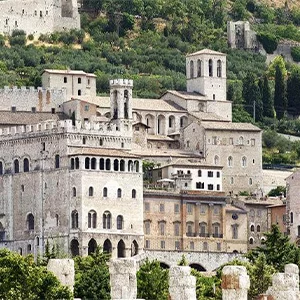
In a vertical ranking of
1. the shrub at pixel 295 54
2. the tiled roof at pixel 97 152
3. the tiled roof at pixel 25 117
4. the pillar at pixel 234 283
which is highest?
the shrub at pixel 295 54

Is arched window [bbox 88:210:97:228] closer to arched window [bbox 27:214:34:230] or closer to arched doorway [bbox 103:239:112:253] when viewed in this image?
arched doorway [bbox 103:239:112:253]

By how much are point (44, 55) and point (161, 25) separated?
72.5 feet

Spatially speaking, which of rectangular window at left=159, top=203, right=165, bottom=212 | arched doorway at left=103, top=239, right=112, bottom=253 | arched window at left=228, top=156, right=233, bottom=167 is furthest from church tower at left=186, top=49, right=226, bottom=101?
arched doorway at left=103, top=239, right=112, bottom=253

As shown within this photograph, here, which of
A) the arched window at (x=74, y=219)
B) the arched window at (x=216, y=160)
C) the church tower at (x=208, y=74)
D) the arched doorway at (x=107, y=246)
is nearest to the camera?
the arched doorway at (x=107, y=246)

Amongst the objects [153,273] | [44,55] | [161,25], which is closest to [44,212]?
[153,273]

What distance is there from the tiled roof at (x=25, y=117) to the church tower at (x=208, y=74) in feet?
36.0

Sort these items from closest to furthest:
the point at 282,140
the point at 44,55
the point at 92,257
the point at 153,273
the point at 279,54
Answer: the point at 153,273, the point at 92,257, the point at 282,140, the point at 44,55, the point at 279,54

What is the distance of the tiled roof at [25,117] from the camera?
11012cm

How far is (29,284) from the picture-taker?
36.1 m

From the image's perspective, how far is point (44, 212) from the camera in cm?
9881

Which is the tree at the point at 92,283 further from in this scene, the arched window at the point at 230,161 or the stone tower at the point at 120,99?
the arched window at the point at 230,161

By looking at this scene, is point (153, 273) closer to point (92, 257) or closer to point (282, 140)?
point (92, 257)

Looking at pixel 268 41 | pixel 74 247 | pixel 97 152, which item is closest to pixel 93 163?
pixel 97 152

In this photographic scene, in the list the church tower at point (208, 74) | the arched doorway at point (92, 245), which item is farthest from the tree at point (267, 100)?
the arched doorway at point (92, 245)
